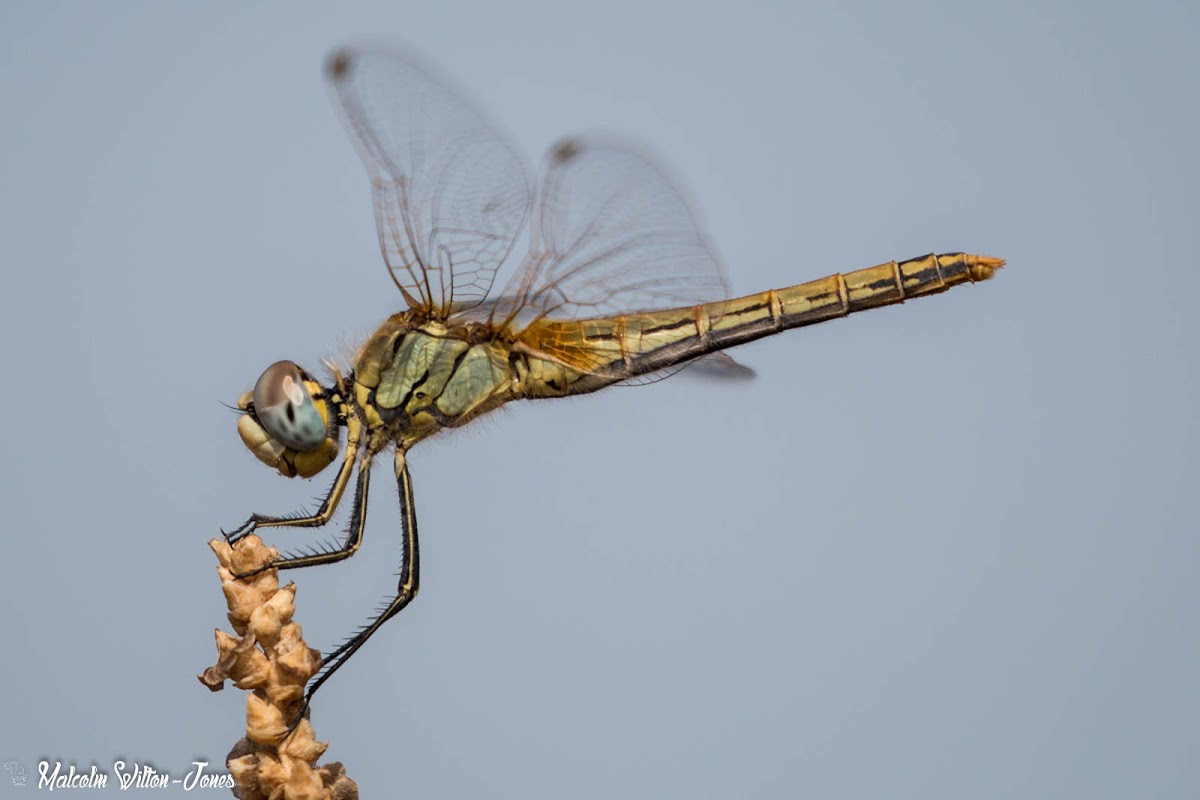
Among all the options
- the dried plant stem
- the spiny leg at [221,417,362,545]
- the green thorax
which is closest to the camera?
the dried plant stem

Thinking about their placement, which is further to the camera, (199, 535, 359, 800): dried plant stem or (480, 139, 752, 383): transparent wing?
(480, 139, 752, 383): transparent wing

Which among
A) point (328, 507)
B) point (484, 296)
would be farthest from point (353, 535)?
point (484, 296)

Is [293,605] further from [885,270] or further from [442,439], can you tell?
[885,270]

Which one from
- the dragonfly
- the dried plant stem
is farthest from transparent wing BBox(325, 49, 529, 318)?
the dried plant stem

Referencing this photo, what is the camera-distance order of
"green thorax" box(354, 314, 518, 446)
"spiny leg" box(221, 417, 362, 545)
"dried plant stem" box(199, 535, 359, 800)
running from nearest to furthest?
"dried plant stem" box(199, 535, 359, 800) → "spiny leg" box(221, 417, 362, 545) → "green thorax" box(354, 314, 518, 446)

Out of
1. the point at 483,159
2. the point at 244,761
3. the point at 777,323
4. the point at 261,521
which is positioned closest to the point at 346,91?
the point at 483,159

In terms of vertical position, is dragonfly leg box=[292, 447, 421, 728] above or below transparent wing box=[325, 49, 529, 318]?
below

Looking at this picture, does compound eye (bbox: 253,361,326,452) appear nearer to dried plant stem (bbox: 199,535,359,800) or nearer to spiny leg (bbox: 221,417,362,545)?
spiny leg (bbox: 221,417,362,545)

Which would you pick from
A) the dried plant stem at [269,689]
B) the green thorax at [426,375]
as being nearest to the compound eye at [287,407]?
the green thorax at [426,375]

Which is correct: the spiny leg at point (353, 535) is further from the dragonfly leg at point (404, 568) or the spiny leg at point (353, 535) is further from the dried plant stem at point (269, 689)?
the dried plant stem at point (269, 689)
